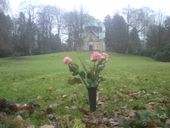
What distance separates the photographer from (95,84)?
4.52 m

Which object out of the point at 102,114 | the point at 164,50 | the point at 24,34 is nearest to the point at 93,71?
the point at 102,114

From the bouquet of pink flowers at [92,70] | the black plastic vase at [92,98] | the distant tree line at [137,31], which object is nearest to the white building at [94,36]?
the distant tree line at [137,31]

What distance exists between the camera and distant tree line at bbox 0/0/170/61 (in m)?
48.7

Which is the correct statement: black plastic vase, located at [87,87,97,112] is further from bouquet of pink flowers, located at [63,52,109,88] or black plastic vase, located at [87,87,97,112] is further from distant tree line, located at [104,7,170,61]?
distant tree line, located at [104,7,170,61]

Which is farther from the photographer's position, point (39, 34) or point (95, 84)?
point (39, 34)

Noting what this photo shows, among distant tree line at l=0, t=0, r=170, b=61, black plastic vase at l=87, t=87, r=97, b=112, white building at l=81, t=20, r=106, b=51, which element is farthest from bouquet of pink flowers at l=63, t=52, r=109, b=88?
Result: white building at l=81, t=20, r=106, b=51

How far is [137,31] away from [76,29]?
546 inches

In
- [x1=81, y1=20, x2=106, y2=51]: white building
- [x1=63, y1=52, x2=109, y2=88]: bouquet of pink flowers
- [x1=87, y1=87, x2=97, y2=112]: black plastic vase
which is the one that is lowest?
[x1=87, y1=87, x2=97, y2=112]: black plastic vase

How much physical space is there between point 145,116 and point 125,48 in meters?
53.0

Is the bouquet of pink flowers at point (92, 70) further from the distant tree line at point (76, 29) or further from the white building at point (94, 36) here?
the white building at point (94, 36)

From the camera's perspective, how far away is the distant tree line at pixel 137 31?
51469 mm

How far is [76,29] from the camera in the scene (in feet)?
Answer: 162

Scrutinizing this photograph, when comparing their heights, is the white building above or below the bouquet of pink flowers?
above

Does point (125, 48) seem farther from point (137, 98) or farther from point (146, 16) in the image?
point (137, 98)
